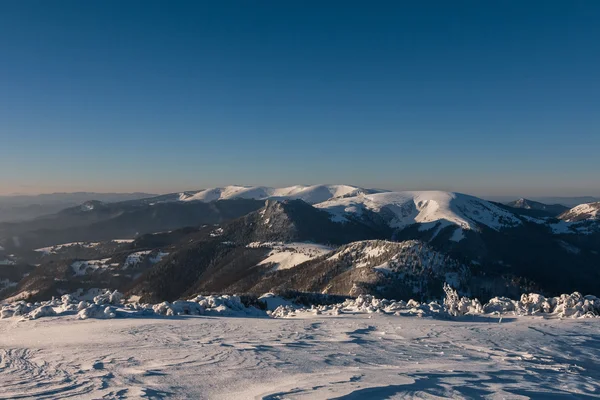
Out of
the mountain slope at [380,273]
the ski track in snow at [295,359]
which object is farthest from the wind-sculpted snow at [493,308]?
the mountain slope at [380,273]

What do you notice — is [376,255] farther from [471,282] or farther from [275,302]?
[275,302]

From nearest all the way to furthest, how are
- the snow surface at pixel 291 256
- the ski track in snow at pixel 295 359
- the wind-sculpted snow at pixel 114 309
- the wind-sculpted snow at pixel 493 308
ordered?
the ski track in snow at pixel 295 359 → the wind-sculpted snow at pixel 114 309 → the wind-sculpted snow at pixel 493 308 → the snow surface at pixel 291 256

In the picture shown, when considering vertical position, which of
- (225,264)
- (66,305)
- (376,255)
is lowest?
(225,264)

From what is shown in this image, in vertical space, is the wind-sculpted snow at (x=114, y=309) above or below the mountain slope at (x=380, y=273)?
above

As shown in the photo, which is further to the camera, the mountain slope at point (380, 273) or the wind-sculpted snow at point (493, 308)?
the mountain slope at point (380, 273)

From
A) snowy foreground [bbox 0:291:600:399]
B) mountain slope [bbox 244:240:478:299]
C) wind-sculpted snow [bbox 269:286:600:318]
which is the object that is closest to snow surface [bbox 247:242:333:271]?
mountain slope [bbox 244:240:478:299]

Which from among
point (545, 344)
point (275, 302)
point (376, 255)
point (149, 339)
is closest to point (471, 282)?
point (376, 255)

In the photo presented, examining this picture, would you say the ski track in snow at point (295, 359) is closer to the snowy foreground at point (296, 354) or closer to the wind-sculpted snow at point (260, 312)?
the snowy foreground at point (296, 354)

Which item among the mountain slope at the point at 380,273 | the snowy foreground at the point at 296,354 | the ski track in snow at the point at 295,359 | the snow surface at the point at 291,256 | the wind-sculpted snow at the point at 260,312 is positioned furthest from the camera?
the snow surface at the point at 291,256
